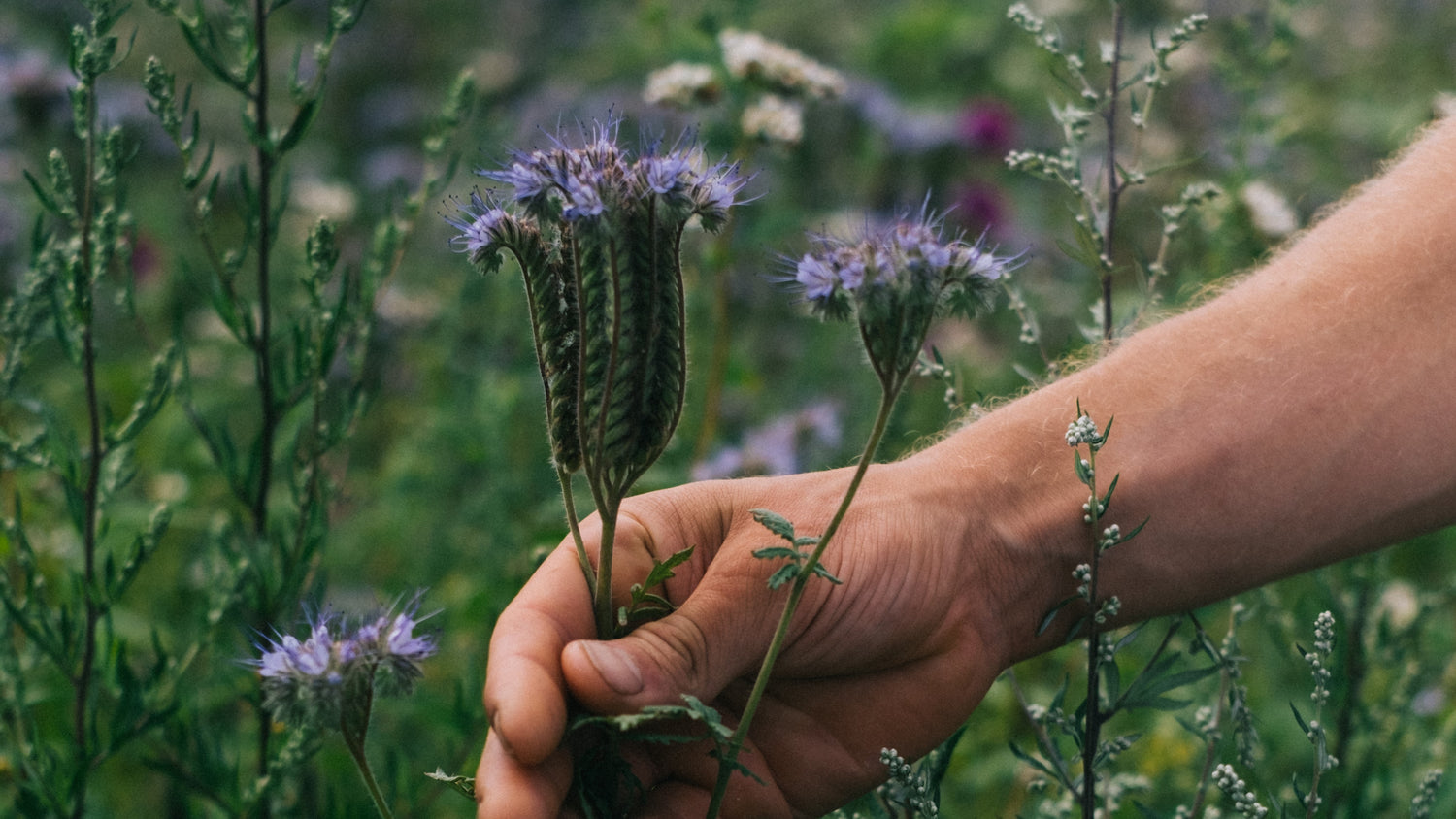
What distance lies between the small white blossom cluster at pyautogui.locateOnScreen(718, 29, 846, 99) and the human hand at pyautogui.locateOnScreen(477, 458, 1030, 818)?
1.76m

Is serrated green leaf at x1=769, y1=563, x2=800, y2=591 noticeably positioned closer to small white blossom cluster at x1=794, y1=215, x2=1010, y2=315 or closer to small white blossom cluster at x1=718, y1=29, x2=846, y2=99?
small white blossom cluster at x1=794, y1=215, x2=1010, y2=315

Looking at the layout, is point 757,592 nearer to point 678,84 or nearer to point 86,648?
point 86,648

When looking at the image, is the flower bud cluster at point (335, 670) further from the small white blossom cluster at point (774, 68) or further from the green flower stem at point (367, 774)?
the small white blossom cluster at point (774, 68)

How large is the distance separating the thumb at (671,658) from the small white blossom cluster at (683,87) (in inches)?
81.2

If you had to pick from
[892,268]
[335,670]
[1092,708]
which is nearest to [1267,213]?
[1092,708]

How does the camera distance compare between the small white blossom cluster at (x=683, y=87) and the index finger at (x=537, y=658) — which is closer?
the index finger at (x=537, y=658)

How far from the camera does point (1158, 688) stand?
66.7 inches

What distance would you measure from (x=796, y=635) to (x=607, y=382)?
58 cm

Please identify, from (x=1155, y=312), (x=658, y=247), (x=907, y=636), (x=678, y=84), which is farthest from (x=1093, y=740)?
(x=678, y=84)

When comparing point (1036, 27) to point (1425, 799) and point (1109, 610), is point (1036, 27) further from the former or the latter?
point (1425, 799)

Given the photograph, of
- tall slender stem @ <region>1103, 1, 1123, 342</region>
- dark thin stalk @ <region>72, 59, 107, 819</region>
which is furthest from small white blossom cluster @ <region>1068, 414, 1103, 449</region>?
dark thin stalk @ <region>72, 59, 107, 819</region>

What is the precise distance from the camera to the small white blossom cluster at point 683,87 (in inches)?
133

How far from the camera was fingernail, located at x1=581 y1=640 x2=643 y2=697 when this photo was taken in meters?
1.51

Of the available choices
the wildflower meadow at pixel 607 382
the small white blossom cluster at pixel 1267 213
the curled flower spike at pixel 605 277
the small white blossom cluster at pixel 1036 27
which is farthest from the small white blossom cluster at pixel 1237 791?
the small white blossom cluster at pixel 1267 213
